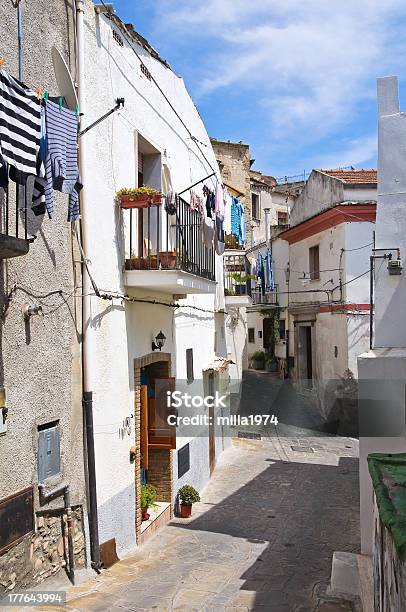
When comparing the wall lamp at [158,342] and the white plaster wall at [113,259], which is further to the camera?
the wall lamp at [158,342]

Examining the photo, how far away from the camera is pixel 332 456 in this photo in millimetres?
16281

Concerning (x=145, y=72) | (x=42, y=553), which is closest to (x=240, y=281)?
(x=145, y=72)

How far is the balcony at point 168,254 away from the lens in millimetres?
8805

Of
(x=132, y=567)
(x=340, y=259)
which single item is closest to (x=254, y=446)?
(x=340, y=259)

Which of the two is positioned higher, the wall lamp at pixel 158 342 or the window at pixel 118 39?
the window at pixel 118 39

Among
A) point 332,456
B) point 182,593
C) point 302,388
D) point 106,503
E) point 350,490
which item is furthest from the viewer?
point 302,388

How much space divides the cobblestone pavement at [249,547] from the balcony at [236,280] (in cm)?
477

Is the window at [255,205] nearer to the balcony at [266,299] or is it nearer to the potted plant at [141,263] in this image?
the balcony at [266,299]

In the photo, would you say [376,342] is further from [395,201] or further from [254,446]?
[254,446]

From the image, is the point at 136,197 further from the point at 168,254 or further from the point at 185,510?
the point at 185,510

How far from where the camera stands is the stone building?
5.95 meters

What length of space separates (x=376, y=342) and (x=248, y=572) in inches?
164

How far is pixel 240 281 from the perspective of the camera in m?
17.4

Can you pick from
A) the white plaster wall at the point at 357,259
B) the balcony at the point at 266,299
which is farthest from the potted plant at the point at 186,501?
the balcony at the point at 266,299
